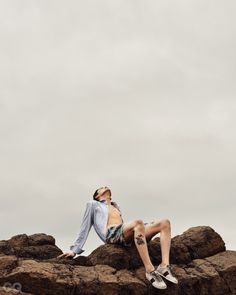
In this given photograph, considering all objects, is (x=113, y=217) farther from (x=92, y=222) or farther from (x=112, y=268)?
(x=112, y=268)

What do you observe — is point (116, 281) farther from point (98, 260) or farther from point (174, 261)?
point (174, 261)

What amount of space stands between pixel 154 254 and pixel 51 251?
12.0 feet

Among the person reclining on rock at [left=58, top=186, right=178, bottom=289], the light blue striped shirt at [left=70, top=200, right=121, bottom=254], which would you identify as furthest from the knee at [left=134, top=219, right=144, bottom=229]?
the light blue striped shirt at [left=70, top=200, right=121, bottom=254]

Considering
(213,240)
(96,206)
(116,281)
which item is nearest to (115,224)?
(96,206)

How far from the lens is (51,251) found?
16516mm

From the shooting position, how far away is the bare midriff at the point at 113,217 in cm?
1529

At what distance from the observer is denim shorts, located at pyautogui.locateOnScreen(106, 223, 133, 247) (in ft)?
47.8

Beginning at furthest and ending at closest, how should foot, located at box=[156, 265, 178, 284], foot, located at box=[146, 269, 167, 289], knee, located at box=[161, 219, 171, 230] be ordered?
knee, located at box=[161, 219, 171, 230] → foot, located at box=[156, 265, 178, 284] → foot, located at box=[146, 269, 167, 289]

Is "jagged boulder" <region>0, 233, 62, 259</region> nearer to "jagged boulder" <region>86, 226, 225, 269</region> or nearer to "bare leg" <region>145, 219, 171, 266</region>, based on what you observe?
"jagged boulder" <region>86, 226, 225, 269</region>

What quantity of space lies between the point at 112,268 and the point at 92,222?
1908 mm

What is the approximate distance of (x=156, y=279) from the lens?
43.7 feet

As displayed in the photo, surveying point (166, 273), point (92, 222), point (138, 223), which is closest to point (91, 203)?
point (92, 222)

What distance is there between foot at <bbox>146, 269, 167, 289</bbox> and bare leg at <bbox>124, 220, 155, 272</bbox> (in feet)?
0.37

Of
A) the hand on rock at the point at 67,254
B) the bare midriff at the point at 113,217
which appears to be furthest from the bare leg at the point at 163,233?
the hand on rock at the point at 67,254
